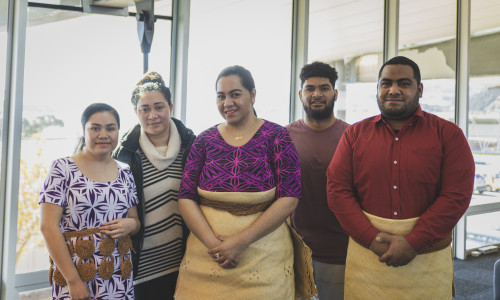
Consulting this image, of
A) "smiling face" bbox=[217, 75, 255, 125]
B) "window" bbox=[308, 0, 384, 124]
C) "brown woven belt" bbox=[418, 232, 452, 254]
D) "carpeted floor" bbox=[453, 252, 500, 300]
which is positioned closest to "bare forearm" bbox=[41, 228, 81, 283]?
"smiling face" bbox=[217, 75, 255, 125]

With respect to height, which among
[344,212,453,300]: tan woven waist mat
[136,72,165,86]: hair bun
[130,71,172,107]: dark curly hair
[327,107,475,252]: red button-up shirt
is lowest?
[344,212,453,300]: tan woven waist mat

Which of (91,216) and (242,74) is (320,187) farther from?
(91,216)

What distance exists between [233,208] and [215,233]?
0.42 feet

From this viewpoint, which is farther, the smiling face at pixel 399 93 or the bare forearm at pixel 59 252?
the smiling face at pixel 399 93

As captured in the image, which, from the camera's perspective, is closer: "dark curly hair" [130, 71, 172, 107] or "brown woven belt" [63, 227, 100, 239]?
"brown woven belt" [63, 227, 100, 239]

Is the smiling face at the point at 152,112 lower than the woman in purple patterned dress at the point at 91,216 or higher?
higher

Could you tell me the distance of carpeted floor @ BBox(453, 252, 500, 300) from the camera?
144 inches

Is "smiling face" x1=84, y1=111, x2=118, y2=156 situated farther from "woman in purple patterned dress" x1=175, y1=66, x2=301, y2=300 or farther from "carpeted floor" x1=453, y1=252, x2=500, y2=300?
"carpeted floor" x1=453, y1=252, x2=500, y2=300

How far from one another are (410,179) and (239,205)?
731 mm

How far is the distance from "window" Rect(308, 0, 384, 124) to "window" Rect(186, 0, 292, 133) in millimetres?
342

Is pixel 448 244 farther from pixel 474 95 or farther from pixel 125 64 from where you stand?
pixel 474 95

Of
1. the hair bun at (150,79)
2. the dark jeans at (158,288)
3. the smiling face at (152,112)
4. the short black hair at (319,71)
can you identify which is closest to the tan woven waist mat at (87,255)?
the dark jeans at (158,288)

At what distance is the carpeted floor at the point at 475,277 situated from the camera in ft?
12.0

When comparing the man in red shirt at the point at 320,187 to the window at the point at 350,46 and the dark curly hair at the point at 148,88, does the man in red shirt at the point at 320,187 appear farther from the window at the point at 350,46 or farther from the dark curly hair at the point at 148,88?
the window at the point at 350,46
